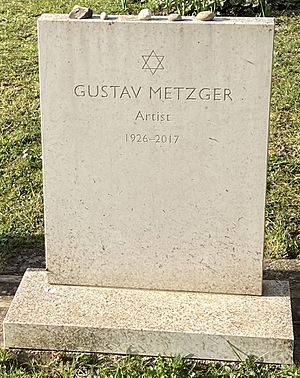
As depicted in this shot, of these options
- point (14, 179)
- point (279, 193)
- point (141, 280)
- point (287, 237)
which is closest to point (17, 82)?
point (14, 179)

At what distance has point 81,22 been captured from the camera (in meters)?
3.68

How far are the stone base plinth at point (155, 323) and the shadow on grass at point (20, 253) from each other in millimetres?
666

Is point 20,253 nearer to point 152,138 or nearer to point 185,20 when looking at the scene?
point 152,138

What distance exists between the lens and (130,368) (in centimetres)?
381

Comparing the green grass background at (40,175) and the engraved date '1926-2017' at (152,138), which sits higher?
the engraved date '1926-2017' at (152,138)

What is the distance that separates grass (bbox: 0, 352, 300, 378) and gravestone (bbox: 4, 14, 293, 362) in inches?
1.9

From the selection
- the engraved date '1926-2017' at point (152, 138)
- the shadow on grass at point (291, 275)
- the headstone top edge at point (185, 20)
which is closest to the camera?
the headstone top edge at point (185, 20)

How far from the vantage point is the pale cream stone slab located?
3670mm

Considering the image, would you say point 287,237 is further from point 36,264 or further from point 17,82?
point 17,82

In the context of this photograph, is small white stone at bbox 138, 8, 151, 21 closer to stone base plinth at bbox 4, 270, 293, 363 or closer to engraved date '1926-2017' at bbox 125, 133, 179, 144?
engraved date '1926-2017' at bbox 125, 133, 179, 144

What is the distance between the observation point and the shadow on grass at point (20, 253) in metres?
4.76

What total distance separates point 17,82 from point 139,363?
168 inches

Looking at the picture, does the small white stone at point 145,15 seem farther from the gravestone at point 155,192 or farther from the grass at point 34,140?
the grass at point 34,140

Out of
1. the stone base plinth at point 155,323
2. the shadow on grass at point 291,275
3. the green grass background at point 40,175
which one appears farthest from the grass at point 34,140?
the stone base plinth at point 155,323
